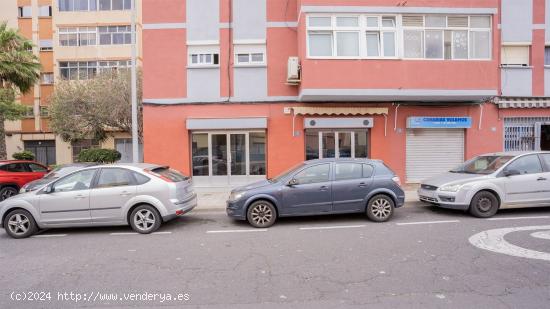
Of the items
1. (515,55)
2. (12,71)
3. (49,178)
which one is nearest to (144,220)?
(49,178)

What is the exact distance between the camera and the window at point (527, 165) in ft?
26.1

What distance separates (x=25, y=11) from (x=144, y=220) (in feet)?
102

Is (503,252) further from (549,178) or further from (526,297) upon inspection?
(549,178)

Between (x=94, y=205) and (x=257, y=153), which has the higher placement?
(x=257, y=153)

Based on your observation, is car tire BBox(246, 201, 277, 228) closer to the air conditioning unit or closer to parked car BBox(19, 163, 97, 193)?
parked car BBox(19, 163, 97, 193)

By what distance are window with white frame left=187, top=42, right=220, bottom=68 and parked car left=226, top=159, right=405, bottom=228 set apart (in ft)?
23.3

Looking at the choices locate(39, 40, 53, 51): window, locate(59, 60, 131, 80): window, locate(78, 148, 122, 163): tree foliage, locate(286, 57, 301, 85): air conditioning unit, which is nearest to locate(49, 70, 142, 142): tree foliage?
locate(78, 148, 122, 163): tree foliage

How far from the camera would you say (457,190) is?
25.0 feet

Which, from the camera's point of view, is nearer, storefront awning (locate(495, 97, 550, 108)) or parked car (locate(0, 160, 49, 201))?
parked car (locate(0, 160, 49, 201))

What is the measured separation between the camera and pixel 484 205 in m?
7.65

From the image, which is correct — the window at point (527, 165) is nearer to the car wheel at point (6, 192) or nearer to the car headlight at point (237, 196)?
the car headlight at point (237, 196)

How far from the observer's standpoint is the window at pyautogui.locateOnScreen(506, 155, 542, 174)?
7957 millimetres

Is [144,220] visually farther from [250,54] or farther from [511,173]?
[511,173]

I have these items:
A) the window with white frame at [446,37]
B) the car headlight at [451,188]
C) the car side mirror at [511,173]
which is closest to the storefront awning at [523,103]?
the window with white frame at [446,37]
